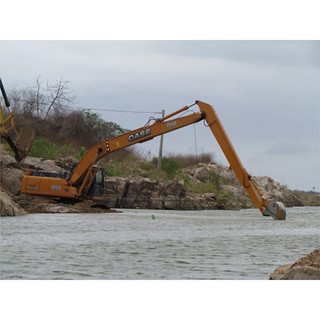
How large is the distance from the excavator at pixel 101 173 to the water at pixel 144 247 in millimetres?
2391

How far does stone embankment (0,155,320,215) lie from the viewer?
3109 centimetres

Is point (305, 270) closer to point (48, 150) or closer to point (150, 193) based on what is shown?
point (150, 193)

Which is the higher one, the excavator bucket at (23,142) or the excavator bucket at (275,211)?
the excavator bucket at (23,142)

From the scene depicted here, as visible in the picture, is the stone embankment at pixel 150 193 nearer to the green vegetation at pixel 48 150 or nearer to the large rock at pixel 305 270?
the green vegetation at pixel 48 150

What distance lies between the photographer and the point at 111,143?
3225 cm

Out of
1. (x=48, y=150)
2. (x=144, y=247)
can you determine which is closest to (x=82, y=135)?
(x=48, y=150)

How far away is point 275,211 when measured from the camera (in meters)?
31.1

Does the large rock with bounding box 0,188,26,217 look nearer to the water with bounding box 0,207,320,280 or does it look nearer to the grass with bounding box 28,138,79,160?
→ the water with bounding box 0,207,320,280

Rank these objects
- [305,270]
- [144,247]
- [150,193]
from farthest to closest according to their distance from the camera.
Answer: [150,193]
[144,247]
[305,270]

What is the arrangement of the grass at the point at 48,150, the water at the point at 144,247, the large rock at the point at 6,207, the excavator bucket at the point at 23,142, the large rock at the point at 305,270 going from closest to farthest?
the large rock at the point at 305,270, the water at the point at 144,247, the large rock at the point at 6,207, the excavator bucket at the point at 23,142, the grass at the point at 48,150

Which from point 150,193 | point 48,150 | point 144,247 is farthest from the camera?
point 48,150

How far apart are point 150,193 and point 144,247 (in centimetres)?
2378

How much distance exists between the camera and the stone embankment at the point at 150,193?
31094mm

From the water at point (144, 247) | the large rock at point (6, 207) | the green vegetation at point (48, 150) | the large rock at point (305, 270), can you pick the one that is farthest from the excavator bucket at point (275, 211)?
the large rock at point (305, 270)
